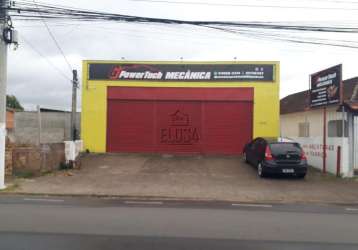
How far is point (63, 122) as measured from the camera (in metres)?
→ 32.0

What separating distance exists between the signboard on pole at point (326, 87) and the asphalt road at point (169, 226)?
7.29m

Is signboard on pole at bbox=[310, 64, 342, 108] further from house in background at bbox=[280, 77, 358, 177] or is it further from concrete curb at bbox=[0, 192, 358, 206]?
concrete curb at bbox=[0, 192, 358, 206]

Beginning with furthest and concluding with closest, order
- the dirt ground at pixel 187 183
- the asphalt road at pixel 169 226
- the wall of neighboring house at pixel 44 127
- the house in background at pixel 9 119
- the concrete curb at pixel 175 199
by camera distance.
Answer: the house in background at pixel 9 119 → the wall of neighboring house at pixel 44 127 → the dirt ground at pixel 187 183 → the concrete curb at pixel 175 199 → the asphalt road at pixel 169 226

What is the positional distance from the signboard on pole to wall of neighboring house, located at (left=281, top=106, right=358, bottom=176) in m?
0.84

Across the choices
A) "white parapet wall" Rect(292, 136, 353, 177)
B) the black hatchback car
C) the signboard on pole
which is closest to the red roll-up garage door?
"white parapet wall" Rect(292, 136, 353, 177)

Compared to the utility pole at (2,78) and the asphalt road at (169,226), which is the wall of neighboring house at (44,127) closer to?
the utility pole at (2,78)

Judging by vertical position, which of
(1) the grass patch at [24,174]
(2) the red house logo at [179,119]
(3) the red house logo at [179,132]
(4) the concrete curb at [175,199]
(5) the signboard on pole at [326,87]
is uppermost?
(5) the signboard on pole at [326,87]

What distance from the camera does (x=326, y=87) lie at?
1984 centimetres

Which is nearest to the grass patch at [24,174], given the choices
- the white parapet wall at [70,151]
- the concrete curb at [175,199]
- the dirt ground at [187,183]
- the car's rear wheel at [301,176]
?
the dirt ground at [187,183]

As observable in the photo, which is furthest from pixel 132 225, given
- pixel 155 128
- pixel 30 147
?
pixel 155 128

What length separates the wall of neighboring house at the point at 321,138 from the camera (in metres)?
19.3

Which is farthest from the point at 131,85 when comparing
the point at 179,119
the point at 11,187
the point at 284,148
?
the point at 11,187

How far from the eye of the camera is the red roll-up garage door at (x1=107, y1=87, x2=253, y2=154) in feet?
88.4

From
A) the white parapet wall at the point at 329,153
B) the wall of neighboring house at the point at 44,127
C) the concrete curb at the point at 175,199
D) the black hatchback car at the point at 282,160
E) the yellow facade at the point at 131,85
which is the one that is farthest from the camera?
the wall of neighboring house at the point at 44,127
